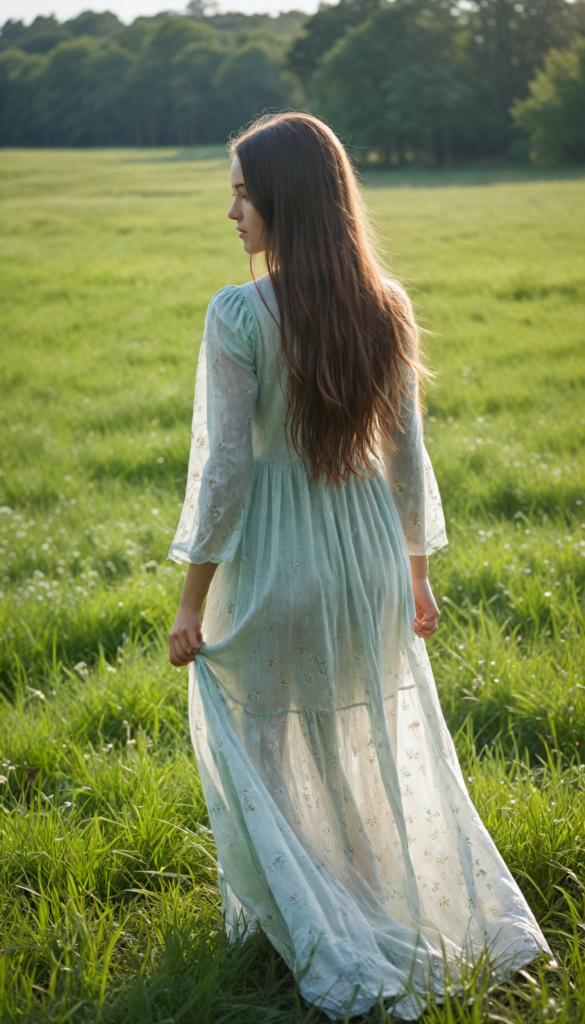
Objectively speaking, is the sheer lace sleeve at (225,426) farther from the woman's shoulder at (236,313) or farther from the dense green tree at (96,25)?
the dense green tree at (96,25)

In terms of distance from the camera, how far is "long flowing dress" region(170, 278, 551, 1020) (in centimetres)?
179

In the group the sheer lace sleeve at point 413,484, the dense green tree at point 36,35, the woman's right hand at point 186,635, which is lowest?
the woman's right hand at point 186,635

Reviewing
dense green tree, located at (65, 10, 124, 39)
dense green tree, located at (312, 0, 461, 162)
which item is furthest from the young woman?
dense green tree, located at (65, 10, 124, 39)

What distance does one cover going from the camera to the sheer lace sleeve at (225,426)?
1775mm

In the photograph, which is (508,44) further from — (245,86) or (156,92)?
(156,92)

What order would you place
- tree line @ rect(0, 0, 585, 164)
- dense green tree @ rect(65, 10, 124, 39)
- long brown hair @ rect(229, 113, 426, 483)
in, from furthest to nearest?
dense green tree @ rect(65, 10, 124, 39)
tree line @ rect(0, 0, 585, 164)
long brown hair @ rect(229, 113, 426, 483)

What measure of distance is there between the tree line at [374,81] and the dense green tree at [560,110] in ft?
0.25

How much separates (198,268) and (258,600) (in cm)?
1282

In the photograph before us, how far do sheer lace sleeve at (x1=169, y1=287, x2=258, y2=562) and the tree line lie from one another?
4298cm

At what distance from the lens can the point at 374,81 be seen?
5338 cm

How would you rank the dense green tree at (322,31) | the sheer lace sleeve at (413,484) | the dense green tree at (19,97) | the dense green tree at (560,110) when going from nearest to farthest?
the sheer lace sleeve at (413,484) < the dense green tree at (19,97) < the dense green tree at (560,110) < the dense green tree at (322,31)

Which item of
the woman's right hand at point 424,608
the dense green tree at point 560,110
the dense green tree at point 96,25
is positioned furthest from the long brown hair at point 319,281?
the dense green tree at point 96,25

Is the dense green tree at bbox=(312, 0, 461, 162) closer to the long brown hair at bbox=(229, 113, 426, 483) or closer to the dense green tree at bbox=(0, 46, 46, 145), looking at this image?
the dense green tree at bbox=(0, 46, 46, 145)

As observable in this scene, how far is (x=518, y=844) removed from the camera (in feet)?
7.55
